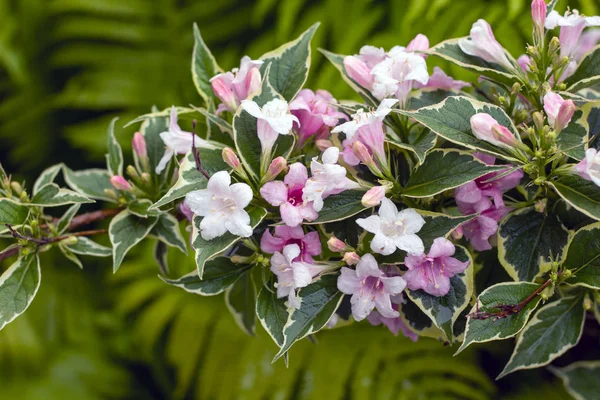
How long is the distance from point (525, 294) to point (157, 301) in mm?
1133

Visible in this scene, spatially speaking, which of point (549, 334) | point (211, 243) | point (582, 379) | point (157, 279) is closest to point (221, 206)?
point (211, 243)

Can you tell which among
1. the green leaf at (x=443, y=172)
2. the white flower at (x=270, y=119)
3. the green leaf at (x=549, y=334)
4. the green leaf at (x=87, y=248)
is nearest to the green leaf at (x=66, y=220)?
the green leaf at (x=87, y=248)

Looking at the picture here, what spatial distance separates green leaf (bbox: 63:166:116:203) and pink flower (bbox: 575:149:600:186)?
0.51 m

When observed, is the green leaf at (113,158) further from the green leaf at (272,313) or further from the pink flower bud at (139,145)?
the green leaf at (272,313)

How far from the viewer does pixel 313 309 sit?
0.57 meters

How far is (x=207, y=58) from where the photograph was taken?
2.34 feet

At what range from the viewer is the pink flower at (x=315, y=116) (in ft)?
1.97

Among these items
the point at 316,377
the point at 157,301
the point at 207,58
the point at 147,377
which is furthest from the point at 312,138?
the point at 147,377

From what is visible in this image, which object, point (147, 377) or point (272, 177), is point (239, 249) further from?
point (147, 377)

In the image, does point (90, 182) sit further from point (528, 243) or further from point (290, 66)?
point (528, 243)

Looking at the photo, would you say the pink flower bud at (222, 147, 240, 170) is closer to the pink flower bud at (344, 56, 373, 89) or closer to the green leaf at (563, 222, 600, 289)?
the pink flower bud at (344, 56, 373, 89)

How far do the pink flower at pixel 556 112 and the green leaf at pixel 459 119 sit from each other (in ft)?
0.11

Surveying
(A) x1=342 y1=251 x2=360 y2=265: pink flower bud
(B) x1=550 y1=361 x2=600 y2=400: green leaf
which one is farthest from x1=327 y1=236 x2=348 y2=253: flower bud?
(B) x1=550 y1=361 x2=600 y2=400: green leaf

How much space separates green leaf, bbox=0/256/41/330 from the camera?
589 mm
